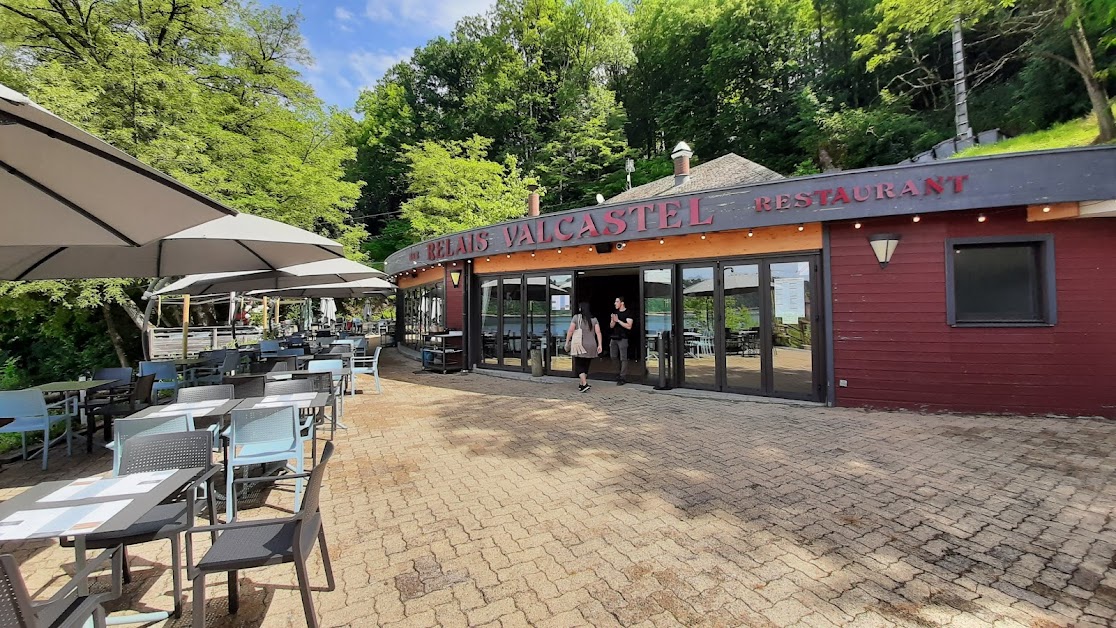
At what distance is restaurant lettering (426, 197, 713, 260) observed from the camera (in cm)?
750

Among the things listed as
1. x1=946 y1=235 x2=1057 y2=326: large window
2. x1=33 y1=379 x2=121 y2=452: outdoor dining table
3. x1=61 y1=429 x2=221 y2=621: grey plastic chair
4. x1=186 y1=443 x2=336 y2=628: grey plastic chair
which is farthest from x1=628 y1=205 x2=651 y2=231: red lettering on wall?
x1=33 y1=379 x2=121 y2=452: outdoor dining table

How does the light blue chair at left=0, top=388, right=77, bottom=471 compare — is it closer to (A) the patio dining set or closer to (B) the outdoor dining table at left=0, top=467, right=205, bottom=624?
(A) the patio dining set

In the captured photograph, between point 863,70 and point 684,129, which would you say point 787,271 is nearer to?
point 684,129

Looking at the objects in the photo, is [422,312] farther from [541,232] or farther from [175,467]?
[175,467]

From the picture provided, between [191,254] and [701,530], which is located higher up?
[191,254]

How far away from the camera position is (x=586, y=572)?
2.64 metres

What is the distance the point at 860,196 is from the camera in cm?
636

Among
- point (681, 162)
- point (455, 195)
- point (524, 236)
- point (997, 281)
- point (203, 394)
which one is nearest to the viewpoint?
point (203, 394)

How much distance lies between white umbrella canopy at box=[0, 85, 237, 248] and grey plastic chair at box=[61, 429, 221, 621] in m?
1.26

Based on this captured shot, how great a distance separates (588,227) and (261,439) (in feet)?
20.3

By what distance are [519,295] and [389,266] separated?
681 centimetres

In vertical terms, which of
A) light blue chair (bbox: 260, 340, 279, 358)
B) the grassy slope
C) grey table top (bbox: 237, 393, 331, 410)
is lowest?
grey table top (bbox: 237, 393, 331, 410)

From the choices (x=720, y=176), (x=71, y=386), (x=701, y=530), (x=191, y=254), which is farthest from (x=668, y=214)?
(x=720, y=176)

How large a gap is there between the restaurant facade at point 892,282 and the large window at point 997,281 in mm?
17
